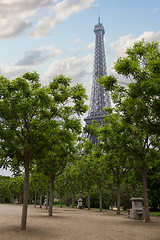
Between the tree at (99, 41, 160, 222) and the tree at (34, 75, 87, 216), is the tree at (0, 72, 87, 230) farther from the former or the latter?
the tree at (99, 41, 160, 222)

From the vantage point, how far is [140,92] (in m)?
12.2

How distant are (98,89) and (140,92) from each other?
10541 centimetres

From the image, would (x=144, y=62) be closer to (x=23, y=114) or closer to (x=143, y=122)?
(x=143, y=122)

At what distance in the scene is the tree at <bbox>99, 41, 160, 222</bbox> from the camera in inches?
458

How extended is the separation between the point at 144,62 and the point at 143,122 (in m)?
4.19

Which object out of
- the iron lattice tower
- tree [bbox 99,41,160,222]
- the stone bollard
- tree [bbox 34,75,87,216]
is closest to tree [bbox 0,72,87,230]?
tree [bbox 34,75,87,216]

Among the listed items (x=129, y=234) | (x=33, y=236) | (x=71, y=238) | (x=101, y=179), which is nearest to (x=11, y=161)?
(x=33, y=236)

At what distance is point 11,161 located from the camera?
14.3 m

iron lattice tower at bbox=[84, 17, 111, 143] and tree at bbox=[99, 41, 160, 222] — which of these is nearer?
tree at bbox=[99, 41, 160, 222]

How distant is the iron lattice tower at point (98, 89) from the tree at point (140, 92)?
81.2 m

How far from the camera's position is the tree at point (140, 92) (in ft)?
38.2

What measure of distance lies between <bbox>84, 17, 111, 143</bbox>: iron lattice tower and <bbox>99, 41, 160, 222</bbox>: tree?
81228mm

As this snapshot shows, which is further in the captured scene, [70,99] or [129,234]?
[70,99]

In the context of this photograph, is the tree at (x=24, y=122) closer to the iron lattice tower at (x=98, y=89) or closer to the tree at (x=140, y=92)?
the tree at (x=140, y=92)
